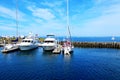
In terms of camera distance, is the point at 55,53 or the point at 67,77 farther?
the point at 55,53

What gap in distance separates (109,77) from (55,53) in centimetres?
2450

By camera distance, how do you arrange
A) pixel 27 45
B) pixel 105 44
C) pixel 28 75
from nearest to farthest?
1. pixel 28 75
2. pixel 27 45
3. pixel 105 44

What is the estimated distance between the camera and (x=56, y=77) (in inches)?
883

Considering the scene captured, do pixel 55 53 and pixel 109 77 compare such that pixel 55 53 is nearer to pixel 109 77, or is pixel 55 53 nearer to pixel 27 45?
pixel 27 45

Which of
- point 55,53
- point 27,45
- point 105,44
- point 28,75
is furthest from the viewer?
point 105,44

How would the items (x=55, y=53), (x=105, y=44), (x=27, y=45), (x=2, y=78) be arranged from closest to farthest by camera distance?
(x=2, y=78) < (x=55, y=53) < (x=27, y=45) < (x=105, y=44)

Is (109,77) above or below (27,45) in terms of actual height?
below

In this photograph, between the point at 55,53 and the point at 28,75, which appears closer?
the point at 28,75

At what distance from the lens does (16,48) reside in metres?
55.8

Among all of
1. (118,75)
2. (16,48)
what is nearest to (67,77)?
(118,75)

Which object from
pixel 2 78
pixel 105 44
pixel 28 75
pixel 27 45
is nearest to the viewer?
pixel 2 78

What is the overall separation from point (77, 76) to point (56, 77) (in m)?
2.97

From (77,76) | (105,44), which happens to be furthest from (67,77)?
(105,44)

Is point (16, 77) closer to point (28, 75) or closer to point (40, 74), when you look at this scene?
point (28, 75)
